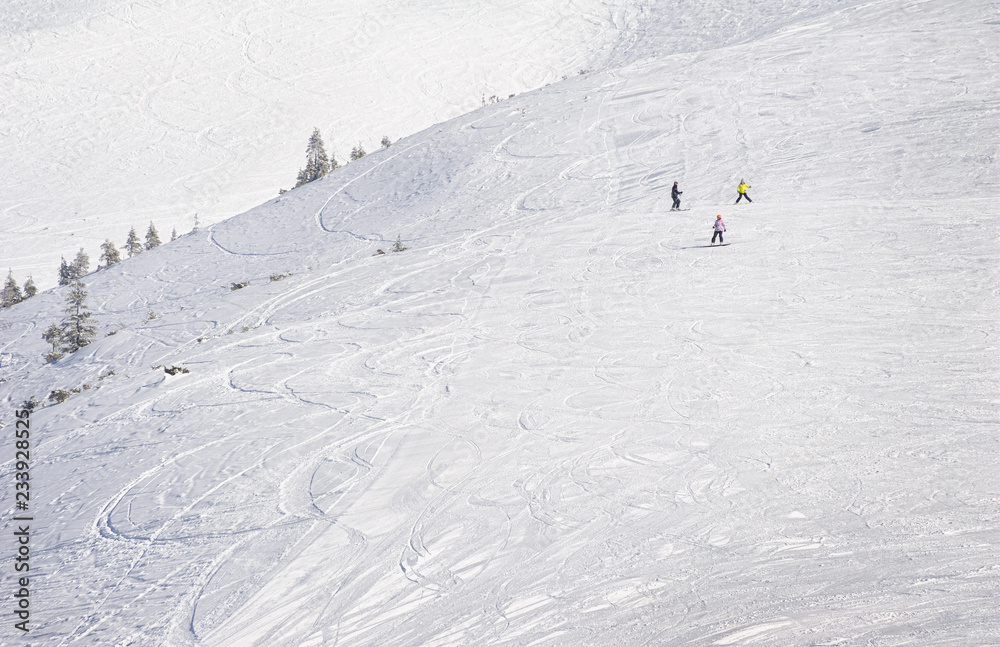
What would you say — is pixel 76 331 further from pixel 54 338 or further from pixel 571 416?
pixel 571 416

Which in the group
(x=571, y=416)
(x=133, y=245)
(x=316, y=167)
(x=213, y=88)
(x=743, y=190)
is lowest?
(x=571, y=416)

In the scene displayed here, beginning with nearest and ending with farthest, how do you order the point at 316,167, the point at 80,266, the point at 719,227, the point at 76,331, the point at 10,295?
the point at 719,227
the point at 76,331
the point at 10,295
the point at 80,266
the point at 316,167

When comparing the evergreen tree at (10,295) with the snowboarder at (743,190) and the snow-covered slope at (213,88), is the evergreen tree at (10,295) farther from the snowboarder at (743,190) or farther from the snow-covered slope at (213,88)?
the snowboarder at (743,190)

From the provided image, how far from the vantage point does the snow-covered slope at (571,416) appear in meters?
8.70

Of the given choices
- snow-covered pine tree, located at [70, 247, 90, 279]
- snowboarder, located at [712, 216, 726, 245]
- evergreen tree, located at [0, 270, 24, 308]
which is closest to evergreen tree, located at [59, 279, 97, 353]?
snow-covered pine tree, located at [70, 247, 90, 279]

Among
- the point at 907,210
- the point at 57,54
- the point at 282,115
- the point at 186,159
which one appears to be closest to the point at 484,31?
the point at 282,115

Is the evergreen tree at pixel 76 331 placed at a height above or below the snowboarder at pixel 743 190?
below

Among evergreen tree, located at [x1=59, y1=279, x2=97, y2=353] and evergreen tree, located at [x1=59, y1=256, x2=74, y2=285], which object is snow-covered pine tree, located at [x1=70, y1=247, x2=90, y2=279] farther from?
evergreen tree, located at [x1=59, y1=279, x2=97, y2=353]

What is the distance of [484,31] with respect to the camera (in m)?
65.1

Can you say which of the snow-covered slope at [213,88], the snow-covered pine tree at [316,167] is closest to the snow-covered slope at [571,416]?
the snow-covered pine tree at [316,167]

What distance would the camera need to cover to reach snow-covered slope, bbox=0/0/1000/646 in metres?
8.70

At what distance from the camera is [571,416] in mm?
13000

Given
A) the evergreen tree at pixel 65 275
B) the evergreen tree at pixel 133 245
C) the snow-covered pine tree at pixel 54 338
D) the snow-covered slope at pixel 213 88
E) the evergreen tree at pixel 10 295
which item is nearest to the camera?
the snow-covered pine tree at pixel 54 338

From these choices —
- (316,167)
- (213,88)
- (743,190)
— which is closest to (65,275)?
(316,167)
